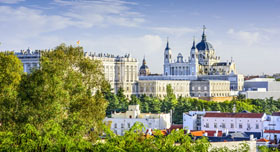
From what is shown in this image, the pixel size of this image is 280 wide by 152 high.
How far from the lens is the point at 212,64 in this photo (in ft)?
486

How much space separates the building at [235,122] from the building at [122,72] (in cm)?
5289

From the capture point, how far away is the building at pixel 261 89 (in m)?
115

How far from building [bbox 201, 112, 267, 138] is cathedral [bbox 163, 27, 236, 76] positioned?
79568 millimetres

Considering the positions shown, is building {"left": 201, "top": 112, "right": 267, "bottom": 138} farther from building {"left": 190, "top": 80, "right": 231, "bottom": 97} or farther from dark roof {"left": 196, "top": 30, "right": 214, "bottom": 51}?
dark roof {"left": 196, "top": 30, "right": 214, "bottom": 51}

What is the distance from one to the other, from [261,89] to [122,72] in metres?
29.2

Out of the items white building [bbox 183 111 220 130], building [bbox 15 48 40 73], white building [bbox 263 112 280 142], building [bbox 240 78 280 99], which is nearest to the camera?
white building [bbox 263 112 280 142]

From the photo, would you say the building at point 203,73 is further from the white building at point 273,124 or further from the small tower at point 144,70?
the white building at point 273,124

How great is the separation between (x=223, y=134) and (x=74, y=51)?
2248 cm

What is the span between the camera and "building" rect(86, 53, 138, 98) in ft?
361

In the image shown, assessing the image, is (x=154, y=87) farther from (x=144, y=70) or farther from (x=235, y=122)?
(x=235, y=122)

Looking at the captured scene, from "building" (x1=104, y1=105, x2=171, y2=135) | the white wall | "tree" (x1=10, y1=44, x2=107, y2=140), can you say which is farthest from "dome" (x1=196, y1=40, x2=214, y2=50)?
"tree" (x1=10, y1=44, x2=107, y2=140)

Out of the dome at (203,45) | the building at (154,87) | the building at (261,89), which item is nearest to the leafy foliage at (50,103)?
the building at (154,87)

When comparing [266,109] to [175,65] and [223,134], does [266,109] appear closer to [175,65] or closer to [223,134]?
[223,134]

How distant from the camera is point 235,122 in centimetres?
5688
